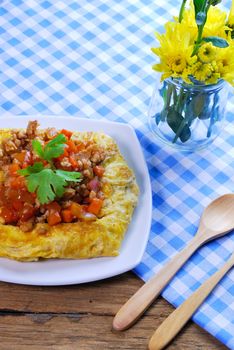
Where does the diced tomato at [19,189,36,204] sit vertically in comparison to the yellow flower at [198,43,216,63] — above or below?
below

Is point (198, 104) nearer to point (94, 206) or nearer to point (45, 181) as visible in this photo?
point (94, 206)

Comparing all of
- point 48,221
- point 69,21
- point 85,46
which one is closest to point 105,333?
point 48,221

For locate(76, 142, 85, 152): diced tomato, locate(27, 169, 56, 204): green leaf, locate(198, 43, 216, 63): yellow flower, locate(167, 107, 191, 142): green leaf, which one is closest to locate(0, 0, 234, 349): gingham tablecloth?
locate(167, 107, 191, 142): green leaf

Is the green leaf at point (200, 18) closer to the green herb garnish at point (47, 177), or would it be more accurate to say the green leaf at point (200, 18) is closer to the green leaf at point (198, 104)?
the green leaf at point (198, 104)

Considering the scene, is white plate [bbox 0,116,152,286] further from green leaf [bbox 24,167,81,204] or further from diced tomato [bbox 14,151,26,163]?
diced tomato [bbox 14,151,26,163]

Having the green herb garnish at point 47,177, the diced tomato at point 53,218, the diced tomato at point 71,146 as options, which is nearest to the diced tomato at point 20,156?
the green herb garnish at point 47,177
